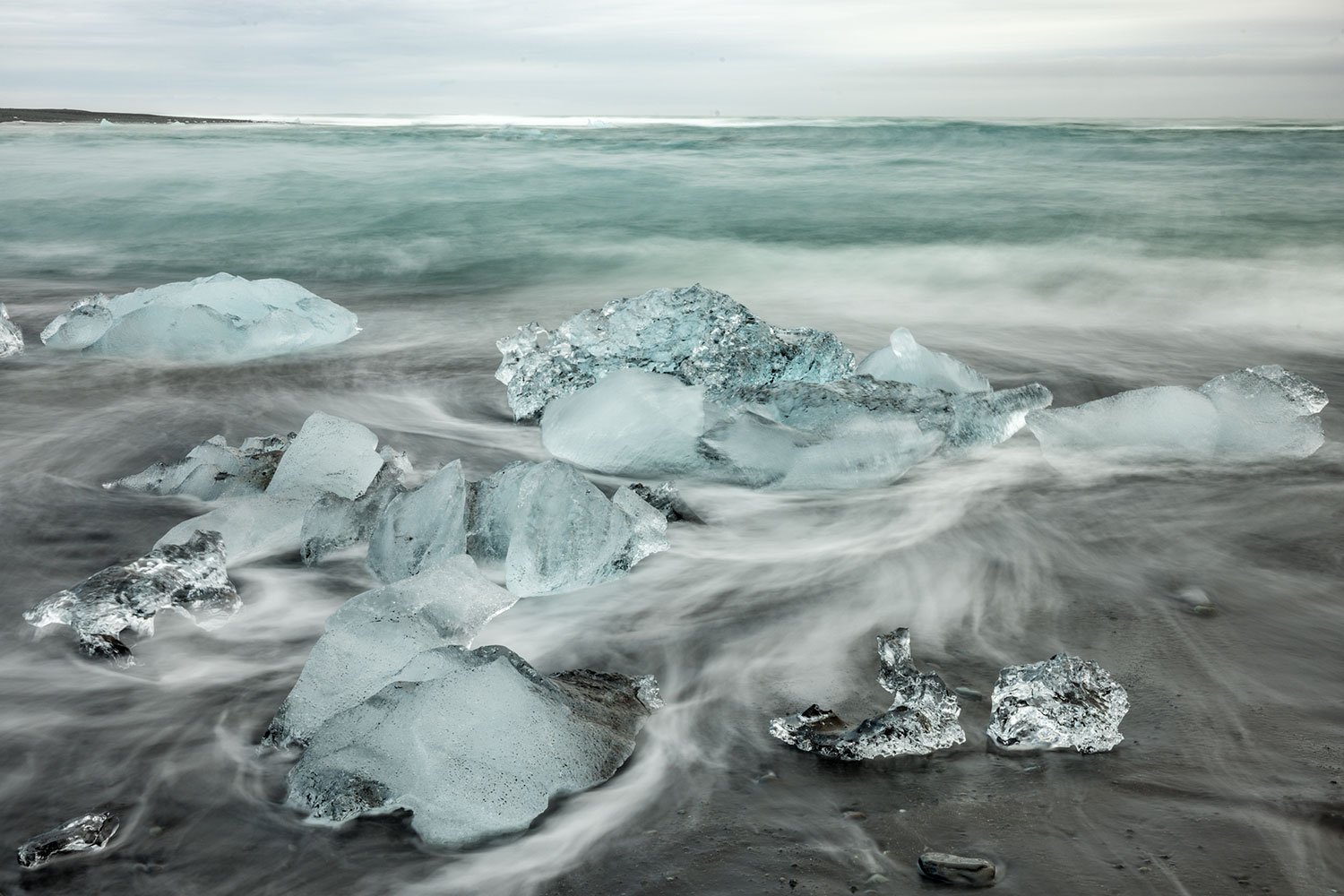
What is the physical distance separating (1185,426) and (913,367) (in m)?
1.06

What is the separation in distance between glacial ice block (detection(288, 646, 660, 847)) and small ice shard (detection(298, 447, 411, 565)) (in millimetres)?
1094

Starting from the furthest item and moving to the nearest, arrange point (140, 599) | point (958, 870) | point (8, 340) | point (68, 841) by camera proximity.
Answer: point (8, 340) → point (140, 599) → point (68, 841) → point (958, 870)

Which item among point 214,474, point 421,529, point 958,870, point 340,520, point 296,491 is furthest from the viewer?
point 214,474

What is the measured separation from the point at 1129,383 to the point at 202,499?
446cm

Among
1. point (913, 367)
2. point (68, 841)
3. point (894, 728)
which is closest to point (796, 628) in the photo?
point (894, 728)

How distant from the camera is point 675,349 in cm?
424

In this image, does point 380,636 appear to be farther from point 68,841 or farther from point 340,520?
point 340,520

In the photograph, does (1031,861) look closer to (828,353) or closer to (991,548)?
(991,548)

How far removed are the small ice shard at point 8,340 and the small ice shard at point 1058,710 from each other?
575 cm

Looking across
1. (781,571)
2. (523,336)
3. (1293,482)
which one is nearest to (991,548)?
(781,571)

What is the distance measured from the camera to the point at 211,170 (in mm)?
15031

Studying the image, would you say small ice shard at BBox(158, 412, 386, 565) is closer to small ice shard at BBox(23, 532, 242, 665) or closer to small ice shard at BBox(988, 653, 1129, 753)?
small ice shard at BBox(23, 532, 242, 665)

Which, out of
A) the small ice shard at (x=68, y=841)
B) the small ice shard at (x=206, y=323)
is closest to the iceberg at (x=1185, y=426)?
the small ice shard at (x=68, y=841)

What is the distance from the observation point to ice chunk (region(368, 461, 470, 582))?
8.93ft
